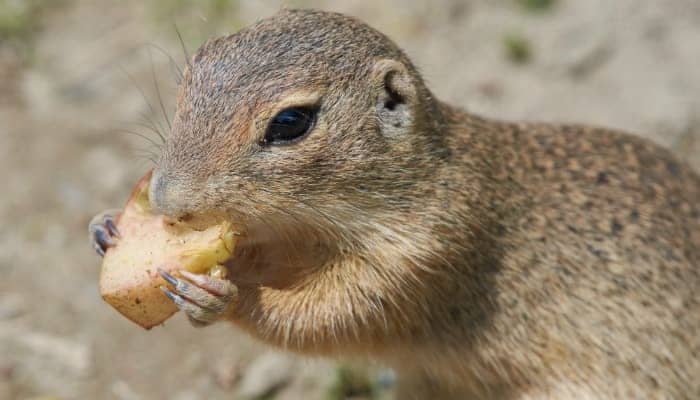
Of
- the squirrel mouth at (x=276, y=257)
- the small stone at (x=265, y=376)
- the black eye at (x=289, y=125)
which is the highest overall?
the small stone at (x=265, y=376)

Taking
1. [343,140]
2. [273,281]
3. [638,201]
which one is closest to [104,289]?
[273,281]

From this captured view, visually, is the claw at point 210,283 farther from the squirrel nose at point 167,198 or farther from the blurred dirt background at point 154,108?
the blurred dirt background at point 154,108

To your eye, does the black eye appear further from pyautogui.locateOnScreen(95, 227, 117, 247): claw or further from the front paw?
pyautogui.locateOnScreen(95, 227, 117, 247): claw

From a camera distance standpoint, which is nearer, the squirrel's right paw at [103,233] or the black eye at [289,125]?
the black eye at [289,125]

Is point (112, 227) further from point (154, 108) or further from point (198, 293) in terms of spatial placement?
point (154, 108)

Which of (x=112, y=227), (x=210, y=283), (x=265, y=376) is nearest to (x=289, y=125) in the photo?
(x=210, y=283)

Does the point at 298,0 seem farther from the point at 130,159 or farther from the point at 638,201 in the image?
the point at 638,201

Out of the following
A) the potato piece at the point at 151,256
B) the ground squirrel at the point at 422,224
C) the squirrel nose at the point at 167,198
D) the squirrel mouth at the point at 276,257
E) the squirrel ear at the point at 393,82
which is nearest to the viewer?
the squirrel nose at the point at 167,198

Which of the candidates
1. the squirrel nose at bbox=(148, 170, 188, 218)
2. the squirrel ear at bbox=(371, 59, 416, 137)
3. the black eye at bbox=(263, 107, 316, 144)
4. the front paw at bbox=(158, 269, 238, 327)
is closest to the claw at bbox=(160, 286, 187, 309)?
the front paw at bbox=(158, 269, 238, 327)

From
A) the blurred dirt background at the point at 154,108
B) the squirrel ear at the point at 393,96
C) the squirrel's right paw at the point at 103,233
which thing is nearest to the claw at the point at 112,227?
the squirrel's right paw at the point at 103,233
